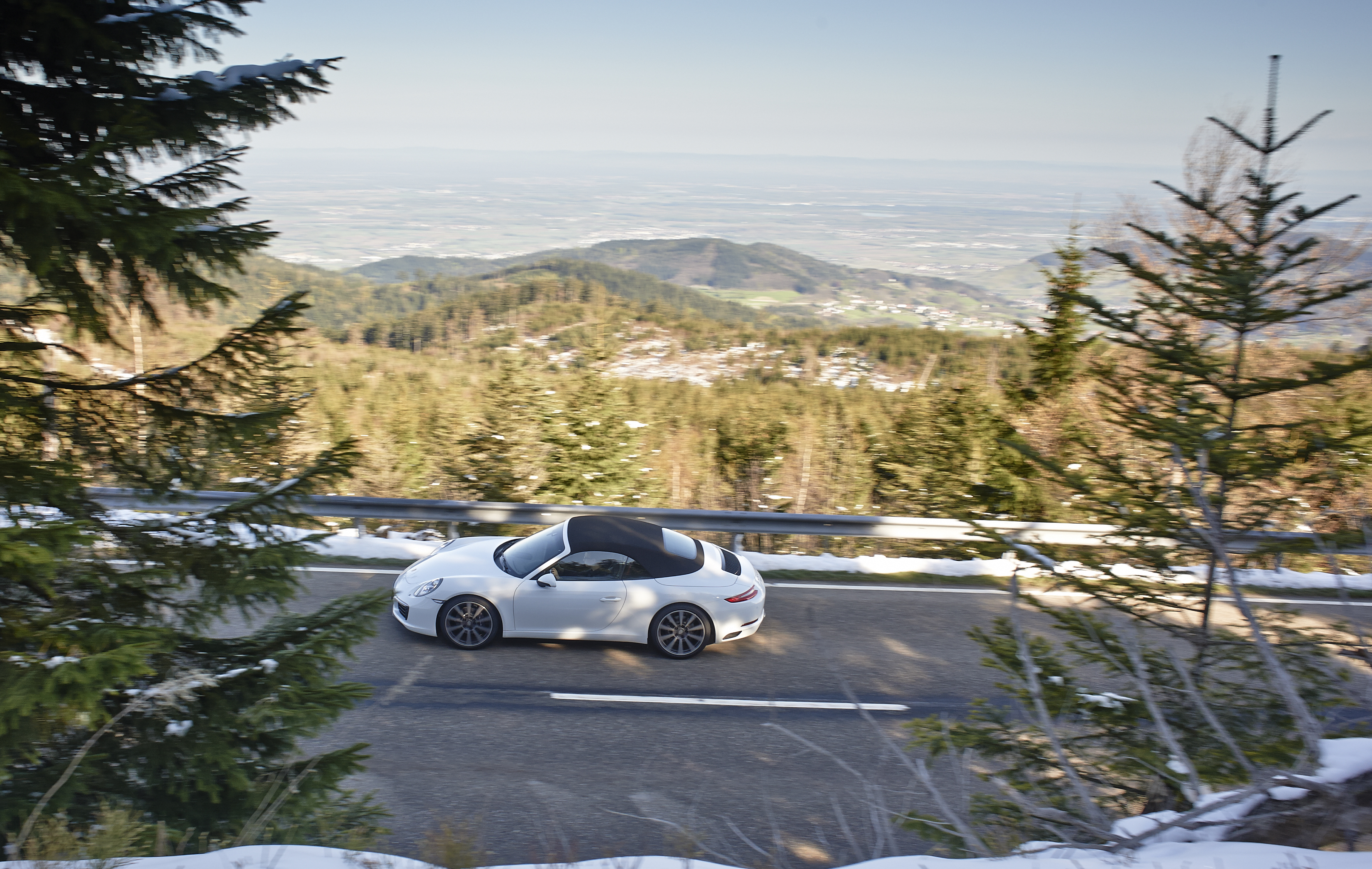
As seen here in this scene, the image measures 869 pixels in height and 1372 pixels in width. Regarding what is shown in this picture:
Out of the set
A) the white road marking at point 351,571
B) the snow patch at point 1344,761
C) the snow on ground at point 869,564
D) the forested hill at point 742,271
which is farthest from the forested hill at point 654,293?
the snow patch at point 1344,761

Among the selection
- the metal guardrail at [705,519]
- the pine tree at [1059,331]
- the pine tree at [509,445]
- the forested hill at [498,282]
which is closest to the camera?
the metal guardrail at [705,519]

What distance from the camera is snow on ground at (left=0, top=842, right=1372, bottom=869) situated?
113 inches

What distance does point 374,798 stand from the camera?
527 cm

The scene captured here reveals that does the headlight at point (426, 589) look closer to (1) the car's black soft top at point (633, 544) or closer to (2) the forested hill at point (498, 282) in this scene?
(1) the car's black soft top at point (633, 544)

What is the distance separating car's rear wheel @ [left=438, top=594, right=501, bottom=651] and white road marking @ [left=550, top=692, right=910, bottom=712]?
102 centimetres

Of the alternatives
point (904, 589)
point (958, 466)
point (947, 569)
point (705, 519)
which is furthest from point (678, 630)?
point (958, 466)

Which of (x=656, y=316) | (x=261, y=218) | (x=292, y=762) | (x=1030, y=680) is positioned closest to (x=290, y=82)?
(x=261, y=218)

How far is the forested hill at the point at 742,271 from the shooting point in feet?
203

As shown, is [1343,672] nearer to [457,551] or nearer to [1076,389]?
[457,551]

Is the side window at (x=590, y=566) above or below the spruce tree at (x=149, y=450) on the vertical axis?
below

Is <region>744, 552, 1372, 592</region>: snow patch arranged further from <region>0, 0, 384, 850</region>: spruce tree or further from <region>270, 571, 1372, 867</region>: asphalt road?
<region>0, 0, 384, 850</region>: spruce tree

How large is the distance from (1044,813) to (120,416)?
4858 mm

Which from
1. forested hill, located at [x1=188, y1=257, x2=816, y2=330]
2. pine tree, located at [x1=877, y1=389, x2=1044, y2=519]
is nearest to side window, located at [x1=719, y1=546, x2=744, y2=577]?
→ pine tree, located at [x1=877, y1=389, x2=1044, y2=519]

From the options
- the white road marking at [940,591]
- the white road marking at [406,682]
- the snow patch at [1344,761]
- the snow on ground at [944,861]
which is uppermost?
the snow patch at [1344,761]
